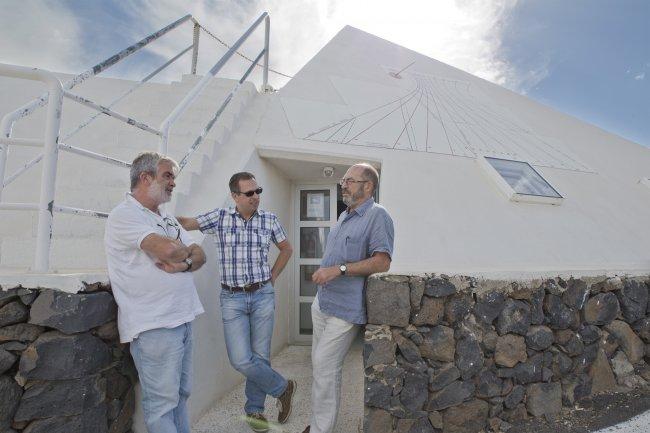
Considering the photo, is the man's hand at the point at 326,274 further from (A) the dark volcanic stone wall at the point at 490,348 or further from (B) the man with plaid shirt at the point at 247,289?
(B) the man with plaid shirt at the point at 247,289

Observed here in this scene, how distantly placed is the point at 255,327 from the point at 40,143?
1.59m

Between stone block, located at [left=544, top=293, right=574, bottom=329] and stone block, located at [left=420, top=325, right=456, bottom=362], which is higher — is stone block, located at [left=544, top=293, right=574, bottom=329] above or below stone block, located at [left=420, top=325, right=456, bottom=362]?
above

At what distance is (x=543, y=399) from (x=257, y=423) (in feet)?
6.72

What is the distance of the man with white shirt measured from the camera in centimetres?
182

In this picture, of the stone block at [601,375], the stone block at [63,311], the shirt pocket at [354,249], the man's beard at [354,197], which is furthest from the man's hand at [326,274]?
the stone block at [601,375]

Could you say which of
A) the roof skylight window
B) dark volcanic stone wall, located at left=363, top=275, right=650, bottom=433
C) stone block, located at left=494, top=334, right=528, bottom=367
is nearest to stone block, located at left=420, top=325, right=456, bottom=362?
dark volcanic stone wall, located at left=363, top=275, right=650, bottom=433

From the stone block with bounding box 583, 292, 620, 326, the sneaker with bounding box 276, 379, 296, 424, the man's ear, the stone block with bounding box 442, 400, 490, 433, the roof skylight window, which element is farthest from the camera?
the roof skylight window

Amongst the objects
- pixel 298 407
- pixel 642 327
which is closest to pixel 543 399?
pixel 642 327

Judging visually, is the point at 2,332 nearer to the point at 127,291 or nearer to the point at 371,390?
the point at 127,291

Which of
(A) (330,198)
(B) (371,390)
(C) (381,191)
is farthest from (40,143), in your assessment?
(A) (330,198)

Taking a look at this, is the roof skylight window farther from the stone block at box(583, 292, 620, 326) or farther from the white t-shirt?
the white t-shirt

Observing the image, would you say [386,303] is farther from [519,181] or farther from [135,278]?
[519,181]

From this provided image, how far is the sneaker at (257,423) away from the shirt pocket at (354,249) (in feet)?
4.09

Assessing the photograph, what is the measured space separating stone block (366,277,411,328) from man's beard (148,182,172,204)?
1310 mm
